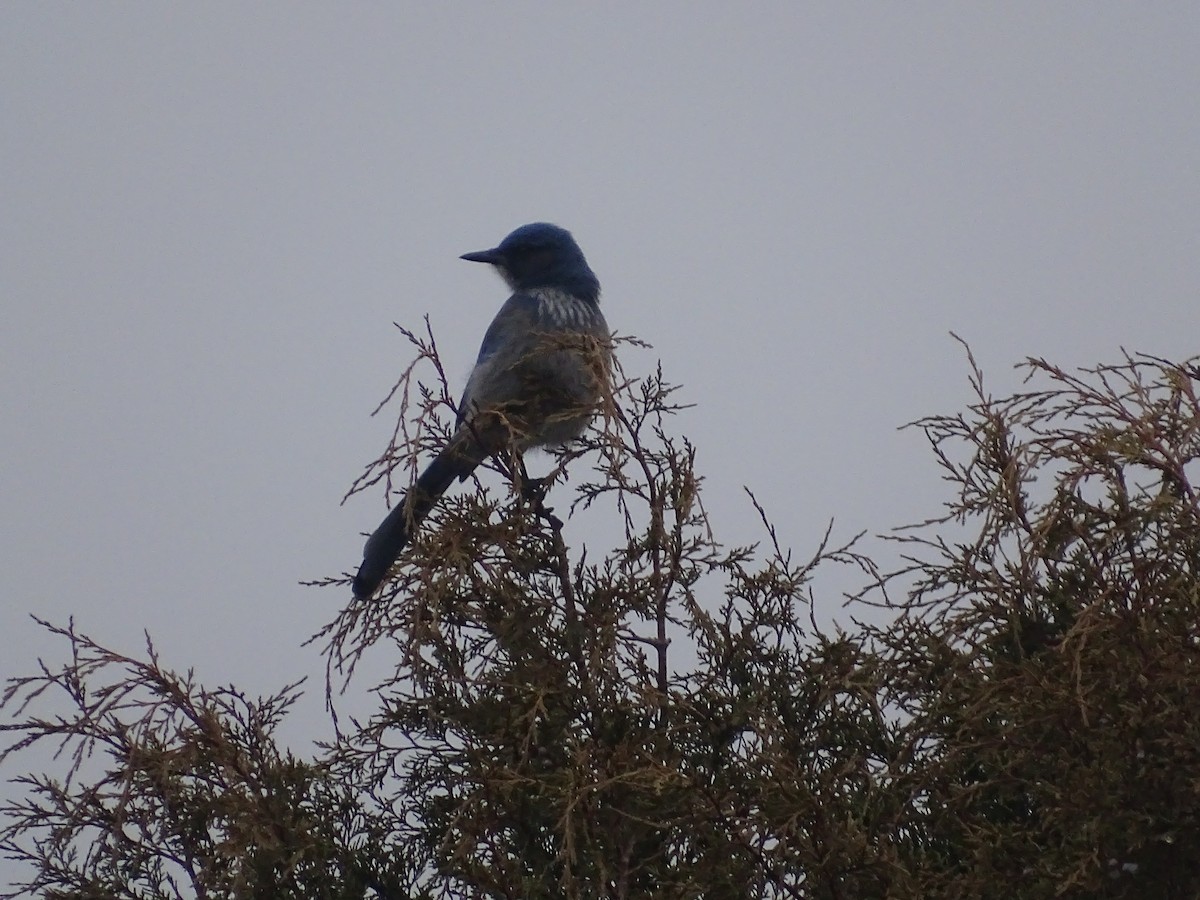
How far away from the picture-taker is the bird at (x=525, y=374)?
13.1 ft

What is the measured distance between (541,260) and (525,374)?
1364 millimetres

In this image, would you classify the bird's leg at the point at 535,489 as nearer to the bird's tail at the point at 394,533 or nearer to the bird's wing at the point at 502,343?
the bird's tail at the point at 394,533

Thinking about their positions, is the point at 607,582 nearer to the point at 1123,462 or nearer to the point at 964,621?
the point at 964,621

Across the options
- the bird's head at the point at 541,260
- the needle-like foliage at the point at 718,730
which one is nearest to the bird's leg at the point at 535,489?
the needle-like foliage at the point at 718,730

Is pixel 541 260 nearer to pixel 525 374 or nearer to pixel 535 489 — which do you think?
pixel 525 374

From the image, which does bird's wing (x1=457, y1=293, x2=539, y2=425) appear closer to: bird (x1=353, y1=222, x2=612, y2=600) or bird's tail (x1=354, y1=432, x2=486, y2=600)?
bird (x1=353, y1=222, x2=612, y2=600)

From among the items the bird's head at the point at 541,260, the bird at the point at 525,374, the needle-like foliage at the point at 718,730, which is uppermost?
the bird's head at the point at 541,260

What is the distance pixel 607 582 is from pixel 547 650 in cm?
26

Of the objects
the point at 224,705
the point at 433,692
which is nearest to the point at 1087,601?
the point at 433,692

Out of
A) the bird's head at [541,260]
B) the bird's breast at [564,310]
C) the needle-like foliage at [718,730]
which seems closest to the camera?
the needle-like foliage at [718,730]

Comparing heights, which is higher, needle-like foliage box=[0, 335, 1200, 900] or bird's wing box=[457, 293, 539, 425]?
bird's wing box=[457, 293, 539, 425]

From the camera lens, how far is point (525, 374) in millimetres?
5285

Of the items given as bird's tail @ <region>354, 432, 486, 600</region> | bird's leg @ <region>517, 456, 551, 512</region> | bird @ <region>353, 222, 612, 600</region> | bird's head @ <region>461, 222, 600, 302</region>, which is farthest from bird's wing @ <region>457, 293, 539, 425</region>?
bird's leg @ <region>517, 456, 551, 512</region>

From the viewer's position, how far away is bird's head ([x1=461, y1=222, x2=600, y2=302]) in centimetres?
639
